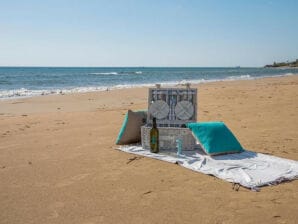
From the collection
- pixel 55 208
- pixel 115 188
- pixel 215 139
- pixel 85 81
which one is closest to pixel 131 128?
pixel 215 139

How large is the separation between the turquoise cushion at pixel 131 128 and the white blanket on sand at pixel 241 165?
42 centimetres

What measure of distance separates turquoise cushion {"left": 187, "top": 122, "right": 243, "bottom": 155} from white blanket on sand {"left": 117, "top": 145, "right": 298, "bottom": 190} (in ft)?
0.31

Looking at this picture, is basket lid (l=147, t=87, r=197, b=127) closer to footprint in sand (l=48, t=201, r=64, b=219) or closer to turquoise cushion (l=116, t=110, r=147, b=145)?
turquoise cushion (l=116, t=110, r=147, b=145)

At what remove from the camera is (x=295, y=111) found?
8.37 metres

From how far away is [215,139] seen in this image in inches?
185

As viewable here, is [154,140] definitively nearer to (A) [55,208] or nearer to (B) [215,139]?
(B) [215,139]

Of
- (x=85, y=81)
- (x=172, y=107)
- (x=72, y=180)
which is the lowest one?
(x=85, y=81)

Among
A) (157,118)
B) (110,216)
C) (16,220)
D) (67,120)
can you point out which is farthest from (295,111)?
(16,220)

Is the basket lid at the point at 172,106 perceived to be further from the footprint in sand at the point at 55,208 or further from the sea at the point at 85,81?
the sea at the point at 85,81

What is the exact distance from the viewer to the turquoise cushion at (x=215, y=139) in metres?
4.64

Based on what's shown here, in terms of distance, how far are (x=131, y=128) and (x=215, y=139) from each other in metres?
1.44

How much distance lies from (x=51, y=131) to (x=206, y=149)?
11.0 ft

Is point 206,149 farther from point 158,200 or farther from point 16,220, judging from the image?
point 16,220

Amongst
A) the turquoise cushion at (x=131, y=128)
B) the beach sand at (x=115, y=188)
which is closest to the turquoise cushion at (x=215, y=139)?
the beach sand at (x=115, y=188)
